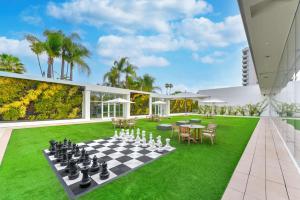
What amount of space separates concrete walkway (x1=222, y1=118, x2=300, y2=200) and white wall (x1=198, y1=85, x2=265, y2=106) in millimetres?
23689

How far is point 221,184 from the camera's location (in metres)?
3.10

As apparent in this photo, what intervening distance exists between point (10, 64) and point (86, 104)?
10.3m

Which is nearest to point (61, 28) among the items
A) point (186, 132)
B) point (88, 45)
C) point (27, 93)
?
point (88, 45)

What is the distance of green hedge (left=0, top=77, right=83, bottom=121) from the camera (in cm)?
1049

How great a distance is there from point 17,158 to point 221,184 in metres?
5.94

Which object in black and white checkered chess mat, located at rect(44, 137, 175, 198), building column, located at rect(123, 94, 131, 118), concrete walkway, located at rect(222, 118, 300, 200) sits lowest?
concrete walkway, located at rect(222, 118, 300, 200)

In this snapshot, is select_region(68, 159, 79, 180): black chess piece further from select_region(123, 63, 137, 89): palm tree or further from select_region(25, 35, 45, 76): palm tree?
select_region(123, 63, 137, 89): palm tree

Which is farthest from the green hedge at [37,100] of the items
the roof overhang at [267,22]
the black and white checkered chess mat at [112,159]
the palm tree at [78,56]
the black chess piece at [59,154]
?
the roof overhang at [267,22]

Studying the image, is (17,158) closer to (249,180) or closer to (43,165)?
(43,165)

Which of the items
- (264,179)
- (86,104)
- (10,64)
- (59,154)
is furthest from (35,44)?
(264,179)

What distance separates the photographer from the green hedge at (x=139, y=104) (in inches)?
781

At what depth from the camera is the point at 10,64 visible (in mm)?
15852

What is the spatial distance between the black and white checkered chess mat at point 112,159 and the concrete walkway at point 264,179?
90.5 inches

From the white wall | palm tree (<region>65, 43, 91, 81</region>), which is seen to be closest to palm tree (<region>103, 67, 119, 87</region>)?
palm tree (<region>65, 43, 91, 81</region>)
